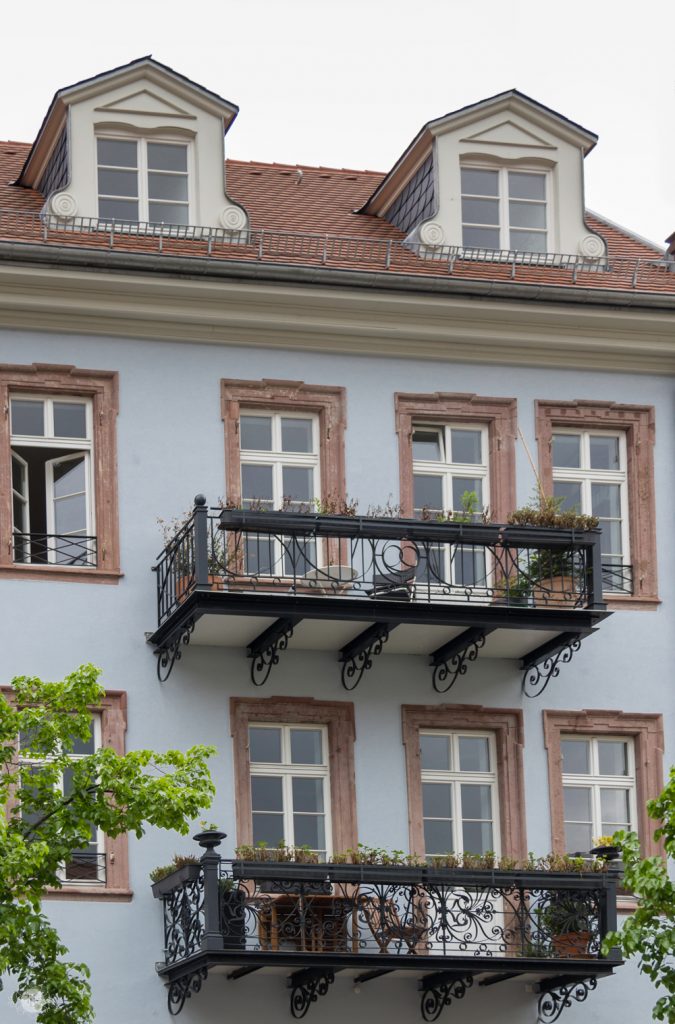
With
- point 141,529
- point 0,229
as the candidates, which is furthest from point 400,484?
point 0,229

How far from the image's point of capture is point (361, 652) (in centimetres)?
2614

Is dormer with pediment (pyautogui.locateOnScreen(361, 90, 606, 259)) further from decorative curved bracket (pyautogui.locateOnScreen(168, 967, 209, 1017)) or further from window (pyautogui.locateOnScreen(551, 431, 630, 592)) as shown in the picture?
decorative curved bracket (pyautogui.locateOnScreen(168, 967, 209, 1017))

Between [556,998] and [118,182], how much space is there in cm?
920

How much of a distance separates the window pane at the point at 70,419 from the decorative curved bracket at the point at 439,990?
6135 mm

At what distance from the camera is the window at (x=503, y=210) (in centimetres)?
2864

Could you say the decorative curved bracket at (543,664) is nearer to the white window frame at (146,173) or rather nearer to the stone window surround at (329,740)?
the stone window surround at (329,740)

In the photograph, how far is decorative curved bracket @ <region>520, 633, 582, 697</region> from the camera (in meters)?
26.5

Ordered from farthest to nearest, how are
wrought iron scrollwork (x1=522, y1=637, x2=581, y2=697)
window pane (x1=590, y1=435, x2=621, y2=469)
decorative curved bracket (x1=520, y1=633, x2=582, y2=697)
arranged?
window pane (x1=590, y1=435, x2=621, y2=469) < wrought iron scrollwork (x1=522, y1=637, x2=581, y2=697) < decorative curved bracket (x1=520, y1=633, x2=582, y2=697)

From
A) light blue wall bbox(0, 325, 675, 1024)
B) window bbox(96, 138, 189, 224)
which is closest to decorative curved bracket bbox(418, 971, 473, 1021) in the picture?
light blue wall bbox(0, 325, 675, 1024)

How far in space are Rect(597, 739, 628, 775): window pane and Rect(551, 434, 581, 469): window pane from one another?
2836 millimetres

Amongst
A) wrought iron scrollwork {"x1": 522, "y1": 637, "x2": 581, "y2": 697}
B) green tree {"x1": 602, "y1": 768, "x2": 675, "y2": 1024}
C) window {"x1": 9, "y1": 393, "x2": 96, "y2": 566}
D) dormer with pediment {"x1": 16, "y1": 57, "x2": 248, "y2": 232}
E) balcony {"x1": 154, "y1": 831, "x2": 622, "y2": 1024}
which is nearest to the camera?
green tree {"x1": 602, "y1": 768, "x2": 675, "y2": 1024}

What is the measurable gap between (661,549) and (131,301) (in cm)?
589

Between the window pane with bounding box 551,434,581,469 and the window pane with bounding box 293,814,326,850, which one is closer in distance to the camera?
the window pane with bounding box 293,814,326,850

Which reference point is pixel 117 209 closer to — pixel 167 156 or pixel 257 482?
pixel 167 156
